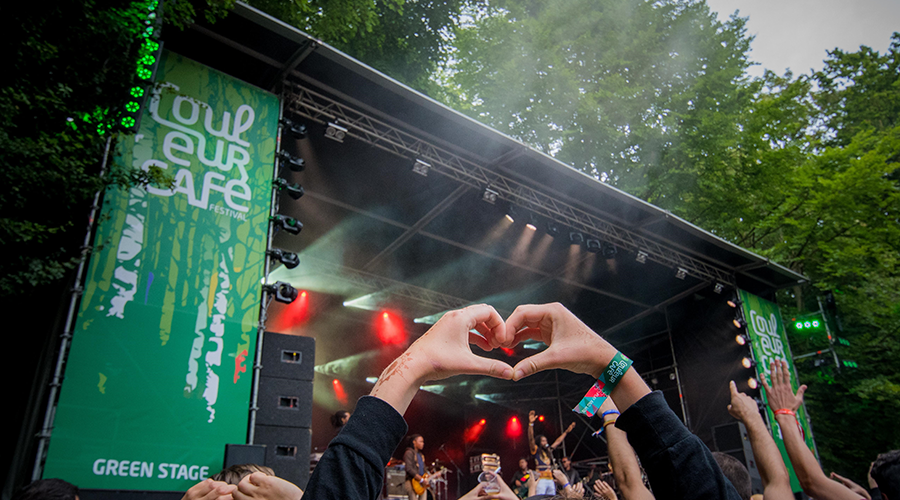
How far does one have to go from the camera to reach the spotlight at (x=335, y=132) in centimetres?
705

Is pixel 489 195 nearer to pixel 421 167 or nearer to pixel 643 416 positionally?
pixel 421 167

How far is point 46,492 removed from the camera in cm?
253

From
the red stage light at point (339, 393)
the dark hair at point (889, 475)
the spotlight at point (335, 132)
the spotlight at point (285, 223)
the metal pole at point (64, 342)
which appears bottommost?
the dark hair at point (889, 475)

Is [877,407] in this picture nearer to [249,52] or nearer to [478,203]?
[478,203]

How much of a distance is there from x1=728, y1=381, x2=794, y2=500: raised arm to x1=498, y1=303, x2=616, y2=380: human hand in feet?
3.24

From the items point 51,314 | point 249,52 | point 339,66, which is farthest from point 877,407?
point 51,314

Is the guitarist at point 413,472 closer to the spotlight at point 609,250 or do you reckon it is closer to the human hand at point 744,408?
the spotlight at point 609,250

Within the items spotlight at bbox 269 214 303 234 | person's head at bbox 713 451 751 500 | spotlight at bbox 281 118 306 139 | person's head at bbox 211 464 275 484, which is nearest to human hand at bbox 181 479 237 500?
person's head at bbox 211 464 275 484

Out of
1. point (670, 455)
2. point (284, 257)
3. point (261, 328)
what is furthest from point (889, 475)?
point (284, 257)

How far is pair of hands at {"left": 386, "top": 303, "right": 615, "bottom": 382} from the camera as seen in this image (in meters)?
1.00

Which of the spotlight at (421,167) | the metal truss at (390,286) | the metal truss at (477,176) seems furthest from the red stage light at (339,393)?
the spotlight at (421,167)

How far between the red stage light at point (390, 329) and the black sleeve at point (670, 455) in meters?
12.7

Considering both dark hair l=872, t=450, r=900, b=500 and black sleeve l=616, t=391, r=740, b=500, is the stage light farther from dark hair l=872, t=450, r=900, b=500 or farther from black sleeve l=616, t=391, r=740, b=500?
black sleeve l=616, t=391, r=740, b=500

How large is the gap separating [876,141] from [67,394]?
14.9 meters
